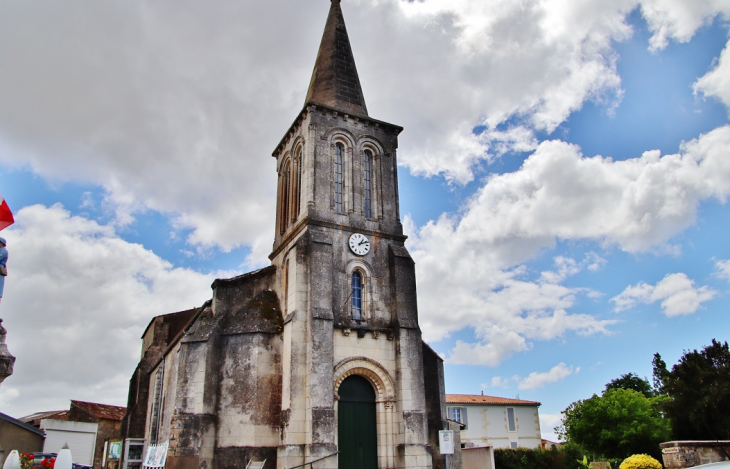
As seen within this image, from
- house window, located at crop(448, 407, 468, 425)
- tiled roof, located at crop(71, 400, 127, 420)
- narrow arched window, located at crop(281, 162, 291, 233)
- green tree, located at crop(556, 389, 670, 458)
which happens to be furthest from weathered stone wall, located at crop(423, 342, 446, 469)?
house window, located at crop(448, 407, 468, 425)

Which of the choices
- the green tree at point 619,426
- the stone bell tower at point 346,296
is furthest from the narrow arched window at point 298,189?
the green tree at point 619,426

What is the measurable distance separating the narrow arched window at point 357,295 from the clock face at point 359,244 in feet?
2.79

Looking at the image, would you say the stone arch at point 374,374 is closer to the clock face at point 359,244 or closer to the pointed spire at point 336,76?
the clock face at point 359,244

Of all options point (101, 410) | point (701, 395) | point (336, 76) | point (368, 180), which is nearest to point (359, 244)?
A: point (368, 180)

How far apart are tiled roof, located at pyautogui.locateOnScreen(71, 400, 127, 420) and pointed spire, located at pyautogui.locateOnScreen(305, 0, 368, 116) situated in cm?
2274

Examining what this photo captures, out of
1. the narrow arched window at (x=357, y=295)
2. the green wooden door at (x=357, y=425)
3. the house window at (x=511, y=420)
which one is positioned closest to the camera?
the green wooden door at (x=357, y=425)

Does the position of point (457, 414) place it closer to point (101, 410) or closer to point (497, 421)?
point (497, 421)

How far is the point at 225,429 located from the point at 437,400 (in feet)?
27.4

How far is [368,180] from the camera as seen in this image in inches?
998

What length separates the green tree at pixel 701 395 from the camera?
1070 inches

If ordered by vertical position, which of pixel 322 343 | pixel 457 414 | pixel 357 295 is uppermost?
pixel 357 295

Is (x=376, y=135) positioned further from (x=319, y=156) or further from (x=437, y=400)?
(x=437, y=400)

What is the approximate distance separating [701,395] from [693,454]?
1460 cm

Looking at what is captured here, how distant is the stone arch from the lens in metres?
21.2
